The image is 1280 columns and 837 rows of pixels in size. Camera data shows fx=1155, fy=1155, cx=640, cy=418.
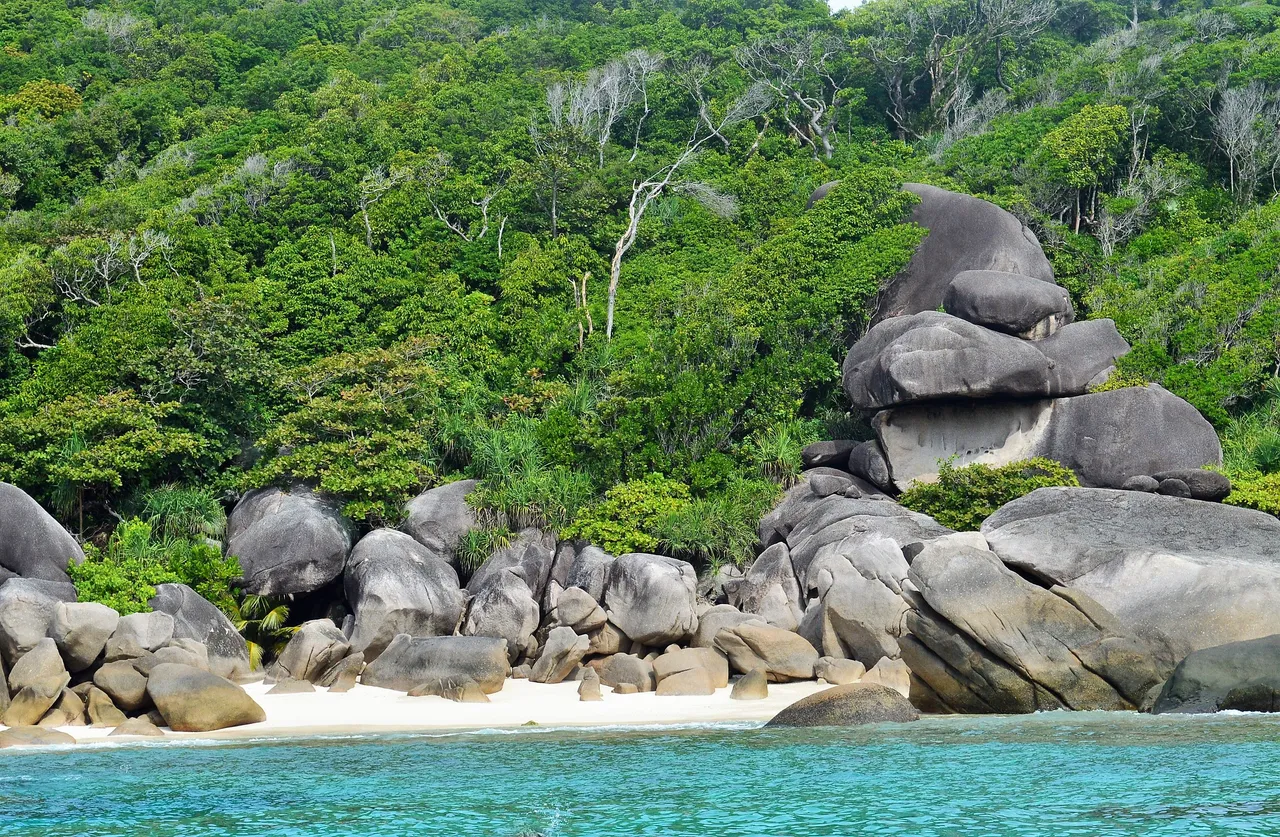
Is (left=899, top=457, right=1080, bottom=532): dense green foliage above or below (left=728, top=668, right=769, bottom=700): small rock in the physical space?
above

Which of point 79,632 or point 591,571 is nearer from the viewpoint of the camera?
point 79,632

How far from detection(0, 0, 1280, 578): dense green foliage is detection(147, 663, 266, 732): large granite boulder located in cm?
685

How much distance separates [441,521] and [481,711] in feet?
22.8

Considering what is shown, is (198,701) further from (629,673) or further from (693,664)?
(693,664)

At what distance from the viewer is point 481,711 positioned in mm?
16328

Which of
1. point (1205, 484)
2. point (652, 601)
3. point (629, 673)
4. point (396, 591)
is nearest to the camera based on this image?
point (629, 673)

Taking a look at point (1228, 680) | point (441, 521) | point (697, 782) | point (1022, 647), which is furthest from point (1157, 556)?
point (441, 521)

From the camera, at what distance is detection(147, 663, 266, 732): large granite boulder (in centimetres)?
1529

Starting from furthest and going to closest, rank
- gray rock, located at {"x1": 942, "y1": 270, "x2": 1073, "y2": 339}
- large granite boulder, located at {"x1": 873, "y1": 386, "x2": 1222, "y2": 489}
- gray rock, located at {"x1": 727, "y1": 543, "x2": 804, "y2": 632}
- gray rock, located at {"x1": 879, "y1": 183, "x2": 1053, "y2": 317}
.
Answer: gray rock, located at {"x1": 879, "y1": 183, "x2": 1053, "y2": 317} → gray rock, located at {"x1": 942, "y1": 270, "x2": 1073, "y2": 339} → large granite boulder, located at {"x1": 873, "y1": 386, "x2": 1222, "y2": 489} → gray rock, located at {"x1": 727, "y1": 543, "x2": 804, "y2": 632}

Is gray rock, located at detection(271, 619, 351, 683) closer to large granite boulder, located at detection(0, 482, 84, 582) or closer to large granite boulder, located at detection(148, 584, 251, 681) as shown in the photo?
large granite boulder, located at detection(148, 584, 251, 681)

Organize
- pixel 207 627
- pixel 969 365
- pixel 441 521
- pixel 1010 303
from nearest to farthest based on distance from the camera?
pixel 207 627, pixel 441 521, pixel 969 365, pixel 1010 303

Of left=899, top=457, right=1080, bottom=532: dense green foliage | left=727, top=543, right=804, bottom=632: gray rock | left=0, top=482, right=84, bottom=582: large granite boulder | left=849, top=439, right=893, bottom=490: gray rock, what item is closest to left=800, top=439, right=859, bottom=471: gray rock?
left=849, top=439, right=893, bottom=490: gray rock

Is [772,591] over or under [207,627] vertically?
over

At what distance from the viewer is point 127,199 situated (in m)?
36.2
